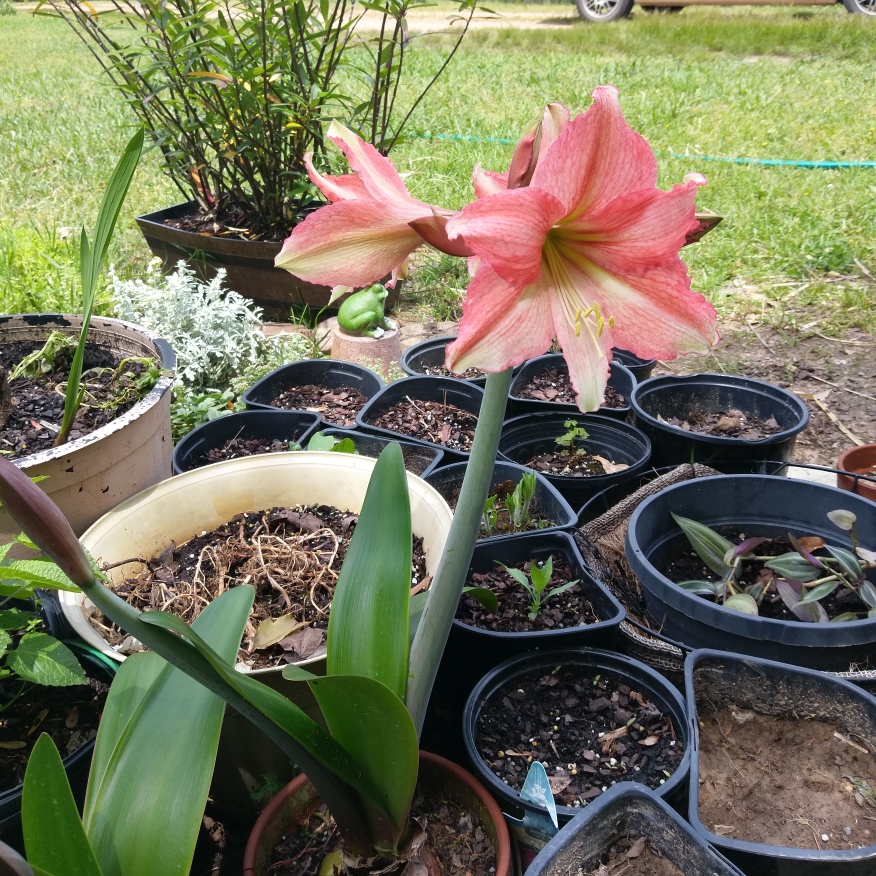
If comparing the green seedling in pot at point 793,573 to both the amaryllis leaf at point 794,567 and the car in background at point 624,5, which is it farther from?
the car in background at point 624,5

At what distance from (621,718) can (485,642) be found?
0.97 feet

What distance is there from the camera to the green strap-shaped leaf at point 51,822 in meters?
0.78

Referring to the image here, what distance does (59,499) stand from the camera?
1584 millimetres

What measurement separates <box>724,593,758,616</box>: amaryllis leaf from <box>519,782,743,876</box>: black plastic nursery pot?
569mm

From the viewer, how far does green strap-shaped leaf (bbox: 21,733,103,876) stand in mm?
777

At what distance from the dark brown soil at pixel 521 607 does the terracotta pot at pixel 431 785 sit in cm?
39

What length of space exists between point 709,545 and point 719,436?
1.77 ft

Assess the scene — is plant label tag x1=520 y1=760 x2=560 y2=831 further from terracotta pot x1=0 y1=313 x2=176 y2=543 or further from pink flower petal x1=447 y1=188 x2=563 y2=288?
terracotta pot x1=0 y1=313 x2=176 y2=543

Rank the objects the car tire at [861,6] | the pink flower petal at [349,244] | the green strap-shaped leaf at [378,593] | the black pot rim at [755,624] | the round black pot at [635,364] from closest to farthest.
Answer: the pink flower petal at [349,244] → the green strap-shaped leaf at [378,593] → the black pot rim at [755,624] → the round black pot at [635,364] → the car tire at [861,6]

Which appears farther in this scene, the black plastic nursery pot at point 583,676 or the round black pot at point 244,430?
the round black pot at point 244,430

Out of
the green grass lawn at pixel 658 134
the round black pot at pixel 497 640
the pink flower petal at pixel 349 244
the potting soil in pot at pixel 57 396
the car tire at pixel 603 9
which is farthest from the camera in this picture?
the car tire at pixel 603 9

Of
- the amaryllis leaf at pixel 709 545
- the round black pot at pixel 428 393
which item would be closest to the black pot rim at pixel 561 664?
the amaryllis leaf at pixel 709 545

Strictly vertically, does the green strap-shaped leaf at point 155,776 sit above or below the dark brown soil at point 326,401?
above

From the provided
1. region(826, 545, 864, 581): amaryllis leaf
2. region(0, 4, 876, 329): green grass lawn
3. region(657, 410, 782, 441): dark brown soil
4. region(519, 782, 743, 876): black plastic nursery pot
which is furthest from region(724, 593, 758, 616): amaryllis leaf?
region(0, 4, 876, 329): green grass lawn
